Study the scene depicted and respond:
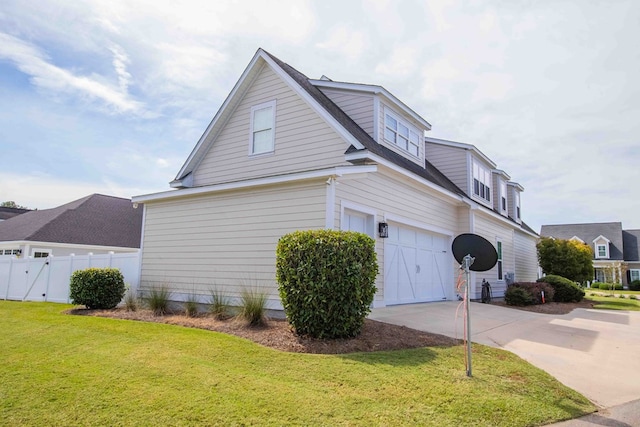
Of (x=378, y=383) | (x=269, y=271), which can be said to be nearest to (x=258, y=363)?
(x=378, y=383)

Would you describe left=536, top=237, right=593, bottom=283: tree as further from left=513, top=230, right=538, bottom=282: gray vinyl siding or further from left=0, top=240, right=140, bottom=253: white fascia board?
left=0, top=240, right=140, bottom=253: white fascia board

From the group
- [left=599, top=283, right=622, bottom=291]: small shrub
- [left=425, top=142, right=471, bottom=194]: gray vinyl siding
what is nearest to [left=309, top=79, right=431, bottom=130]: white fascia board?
[left=425, top=142, right=471, bottom=194]: gray vinyl siding

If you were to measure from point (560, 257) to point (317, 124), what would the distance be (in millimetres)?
18649

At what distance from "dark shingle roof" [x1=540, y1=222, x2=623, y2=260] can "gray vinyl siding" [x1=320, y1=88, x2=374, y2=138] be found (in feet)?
134

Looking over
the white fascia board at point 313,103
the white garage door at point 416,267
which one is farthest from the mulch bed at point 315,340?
the white fascia board at point 313,103

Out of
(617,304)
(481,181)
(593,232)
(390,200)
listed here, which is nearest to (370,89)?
(390,200)

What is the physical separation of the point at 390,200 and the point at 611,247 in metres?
42.2

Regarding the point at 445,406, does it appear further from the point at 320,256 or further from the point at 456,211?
the point at 456,211

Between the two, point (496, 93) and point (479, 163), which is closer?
point (496, 93)

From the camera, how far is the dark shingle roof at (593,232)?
42094mm

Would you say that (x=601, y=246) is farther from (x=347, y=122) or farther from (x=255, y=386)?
(x=255, y=386)

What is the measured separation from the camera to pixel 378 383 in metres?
4.94

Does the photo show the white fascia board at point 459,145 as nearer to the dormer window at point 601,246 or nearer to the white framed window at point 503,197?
the white framed window at point 503,197

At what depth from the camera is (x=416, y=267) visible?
13.1 m
